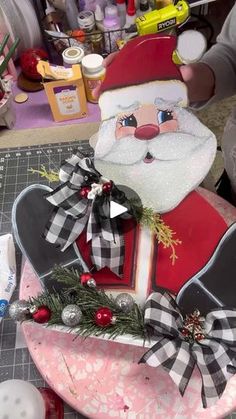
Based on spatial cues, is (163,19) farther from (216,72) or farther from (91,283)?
(91,283)

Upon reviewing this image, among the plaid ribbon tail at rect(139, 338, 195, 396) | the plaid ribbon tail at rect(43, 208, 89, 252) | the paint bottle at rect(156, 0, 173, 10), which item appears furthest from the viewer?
the paint bottle at rect(156, 0, 173, 10)

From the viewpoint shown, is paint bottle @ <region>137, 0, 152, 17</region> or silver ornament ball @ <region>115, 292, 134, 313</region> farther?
paint bottle @ <region>137, 0, 152, 17</region>

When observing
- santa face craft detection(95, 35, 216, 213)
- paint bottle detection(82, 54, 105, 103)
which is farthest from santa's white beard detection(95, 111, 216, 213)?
paint bottle detection(82, 54, 105, 103)

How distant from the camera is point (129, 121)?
0.61m

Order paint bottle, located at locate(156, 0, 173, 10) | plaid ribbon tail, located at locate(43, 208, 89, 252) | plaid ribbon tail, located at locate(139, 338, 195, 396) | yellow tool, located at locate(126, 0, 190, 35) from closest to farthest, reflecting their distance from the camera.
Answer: plaid ribbon tail, located at locate(139, 338, 195, 396), plaid ribbon tail, located at locate(43, 208, 89, 252), yellow tool, located at locate(126, 0, 190, 35), paint bottle, located at locate(156, 0, 173, 10)

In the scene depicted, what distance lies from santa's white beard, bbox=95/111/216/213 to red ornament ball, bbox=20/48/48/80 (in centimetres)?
46

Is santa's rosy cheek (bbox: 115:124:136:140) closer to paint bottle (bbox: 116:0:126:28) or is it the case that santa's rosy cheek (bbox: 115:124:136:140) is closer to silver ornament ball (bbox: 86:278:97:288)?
silver ornament ball (bbox: 86:278:97:288)

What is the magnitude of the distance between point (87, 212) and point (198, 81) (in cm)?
26

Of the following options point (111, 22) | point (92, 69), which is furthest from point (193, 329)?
point (111, 22)

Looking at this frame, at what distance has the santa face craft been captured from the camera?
0.59 meters

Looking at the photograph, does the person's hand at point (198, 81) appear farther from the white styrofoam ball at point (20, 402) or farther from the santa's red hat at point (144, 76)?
the white styrofoam ball at point (20, 402)

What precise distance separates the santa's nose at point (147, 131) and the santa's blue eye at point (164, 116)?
0.01 m

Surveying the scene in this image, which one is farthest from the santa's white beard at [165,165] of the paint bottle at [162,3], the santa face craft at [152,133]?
the paint bottle at [162,3]

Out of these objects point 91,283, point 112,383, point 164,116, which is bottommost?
point 112,383
